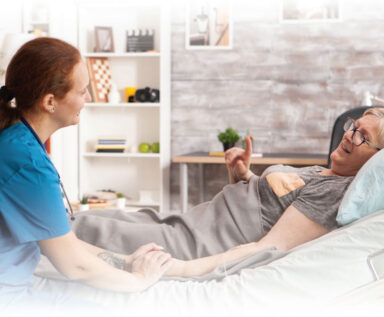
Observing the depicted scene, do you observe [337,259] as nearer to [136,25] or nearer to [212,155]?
[212,155]

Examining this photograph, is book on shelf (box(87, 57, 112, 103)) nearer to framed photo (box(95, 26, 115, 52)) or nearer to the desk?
framed photo (box(95, 26, 115, 52))

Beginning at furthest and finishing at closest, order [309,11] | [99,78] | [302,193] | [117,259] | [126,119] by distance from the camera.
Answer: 1. [126,119]
2. [99,78]
3. [309,11]
4. [302,193]
5. [117,259]

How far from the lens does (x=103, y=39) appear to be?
13.2 feet

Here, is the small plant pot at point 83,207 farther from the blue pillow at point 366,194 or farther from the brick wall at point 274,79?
the blue pillow at point 366,194

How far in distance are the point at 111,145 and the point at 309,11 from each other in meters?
1.80

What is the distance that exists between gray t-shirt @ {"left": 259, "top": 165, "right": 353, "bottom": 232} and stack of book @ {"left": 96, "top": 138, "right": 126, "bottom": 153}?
7.67ft

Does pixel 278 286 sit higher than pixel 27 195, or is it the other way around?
pixel 27 195

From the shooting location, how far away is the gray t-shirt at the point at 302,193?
153cm

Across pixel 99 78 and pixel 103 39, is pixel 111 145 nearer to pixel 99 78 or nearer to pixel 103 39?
pixel 99 78

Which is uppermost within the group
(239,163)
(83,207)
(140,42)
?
(140,42)

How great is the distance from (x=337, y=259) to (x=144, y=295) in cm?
48

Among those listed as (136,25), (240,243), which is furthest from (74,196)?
→ (240,243)

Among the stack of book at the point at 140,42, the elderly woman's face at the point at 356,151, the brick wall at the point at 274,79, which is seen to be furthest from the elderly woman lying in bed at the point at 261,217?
the stack of book at the point at 140,42

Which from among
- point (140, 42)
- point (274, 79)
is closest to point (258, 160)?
point (274, 79)
